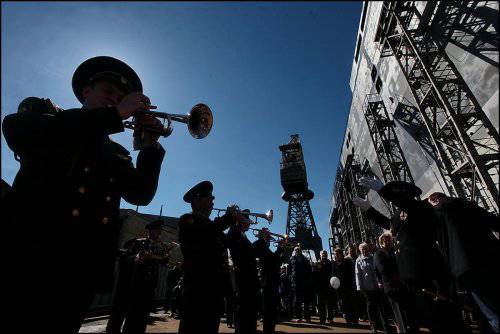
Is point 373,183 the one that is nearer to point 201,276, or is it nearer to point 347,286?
point 201,276

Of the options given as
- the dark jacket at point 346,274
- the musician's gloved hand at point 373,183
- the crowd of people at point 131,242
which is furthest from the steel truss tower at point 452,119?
the musician's gloved hand at point 373,183

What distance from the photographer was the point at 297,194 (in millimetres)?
26000

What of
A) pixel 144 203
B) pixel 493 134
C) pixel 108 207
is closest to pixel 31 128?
pixel 108 207

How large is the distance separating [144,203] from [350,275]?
25.7 ft

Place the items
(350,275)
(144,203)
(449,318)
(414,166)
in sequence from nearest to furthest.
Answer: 1. (144,203)
2. (449,318)
3. (350,275)
4. (414,166)

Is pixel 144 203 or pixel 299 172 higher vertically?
pixel 299 172

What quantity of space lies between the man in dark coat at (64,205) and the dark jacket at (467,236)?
3915mm

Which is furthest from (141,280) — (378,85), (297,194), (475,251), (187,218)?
(297,194)

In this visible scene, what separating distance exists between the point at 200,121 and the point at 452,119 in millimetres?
7235

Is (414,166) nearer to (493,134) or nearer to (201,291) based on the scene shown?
(493,134)

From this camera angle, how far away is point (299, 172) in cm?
2406

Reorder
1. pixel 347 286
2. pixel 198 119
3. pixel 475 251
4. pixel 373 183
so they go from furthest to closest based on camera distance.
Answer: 1. pixel 347 286
2. pixel 373 183
3. pixel 198 119
4. pixel 475 251

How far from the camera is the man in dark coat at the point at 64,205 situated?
1.19 metres

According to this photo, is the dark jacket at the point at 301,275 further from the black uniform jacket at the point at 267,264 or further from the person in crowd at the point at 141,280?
the person in crowd at the point at 141,280
